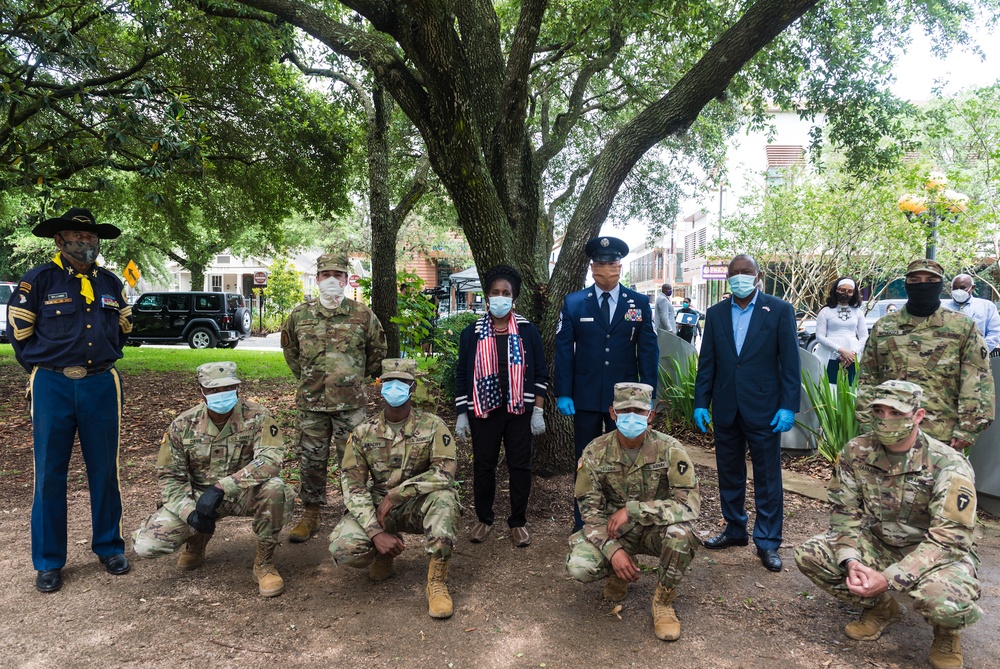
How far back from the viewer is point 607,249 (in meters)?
4.41

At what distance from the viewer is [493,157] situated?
18.9ft

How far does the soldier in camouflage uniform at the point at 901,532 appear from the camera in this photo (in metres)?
3.01

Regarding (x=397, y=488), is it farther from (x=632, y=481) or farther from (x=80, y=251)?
(x=80, y=251)

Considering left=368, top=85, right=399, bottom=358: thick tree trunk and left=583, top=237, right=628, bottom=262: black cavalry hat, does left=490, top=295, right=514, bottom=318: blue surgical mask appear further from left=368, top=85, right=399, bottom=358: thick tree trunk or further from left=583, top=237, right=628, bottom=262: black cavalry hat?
left=368, top=85, right=399, bottom=358: thick tree trunk

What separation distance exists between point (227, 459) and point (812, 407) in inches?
210

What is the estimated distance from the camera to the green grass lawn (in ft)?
43.0

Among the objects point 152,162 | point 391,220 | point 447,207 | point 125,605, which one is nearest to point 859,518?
point 125,605

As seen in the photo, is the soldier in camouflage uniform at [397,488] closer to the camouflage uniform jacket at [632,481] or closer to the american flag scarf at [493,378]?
the american flag scarf at [493,378]

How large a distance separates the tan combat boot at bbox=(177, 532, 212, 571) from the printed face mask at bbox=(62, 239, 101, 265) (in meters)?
1.79

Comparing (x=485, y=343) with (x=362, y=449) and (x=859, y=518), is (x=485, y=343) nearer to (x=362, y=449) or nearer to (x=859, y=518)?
(x=362, y=449)

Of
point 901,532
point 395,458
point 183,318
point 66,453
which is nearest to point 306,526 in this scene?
point 395,458

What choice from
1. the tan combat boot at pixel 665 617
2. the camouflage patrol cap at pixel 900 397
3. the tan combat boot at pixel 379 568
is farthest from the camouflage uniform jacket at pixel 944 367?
the tan combat boot at pixel 379 568

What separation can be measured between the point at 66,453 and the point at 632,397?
3307mm

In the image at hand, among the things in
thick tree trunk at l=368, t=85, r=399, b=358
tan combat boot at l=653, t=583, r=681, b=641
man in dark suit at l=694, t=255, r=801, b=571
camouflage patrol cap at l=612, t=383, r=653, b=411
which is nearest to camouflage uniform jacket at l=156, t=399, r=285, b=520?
camouflage patrol cap at l=612, t=383, r=653, b=411
